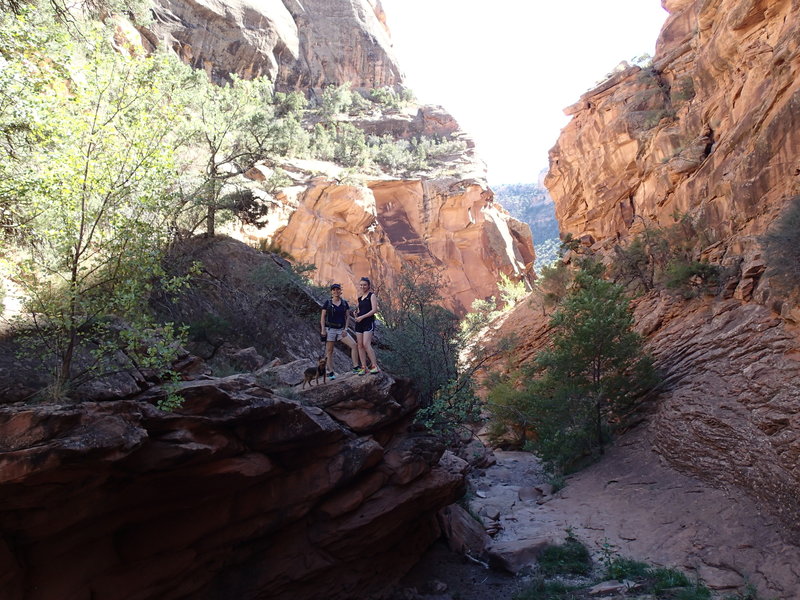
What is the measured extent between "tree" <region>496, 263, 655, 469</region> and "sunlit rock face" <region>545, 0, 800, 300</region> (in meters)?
3.25

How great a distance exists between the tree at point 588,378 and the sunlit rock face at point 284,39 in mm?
32040

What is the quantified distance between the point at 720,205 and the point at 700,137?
543 cm

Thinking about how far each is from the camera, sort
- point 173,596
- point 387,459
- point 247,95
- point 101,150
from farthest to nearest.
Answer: point 247,95, point 387,459, point 173,596, point 101,150

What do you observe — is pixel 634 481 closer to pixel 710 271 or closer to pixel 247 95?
pixel 710 271

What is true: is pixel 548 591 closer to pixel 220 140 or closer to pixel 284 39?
pixel 220 140

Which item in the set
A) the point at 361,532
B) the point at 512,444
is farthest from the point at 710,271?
the point at 361,532

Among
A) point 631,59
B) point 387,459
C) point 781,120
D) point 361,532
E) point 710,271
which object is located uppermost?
point 631,59

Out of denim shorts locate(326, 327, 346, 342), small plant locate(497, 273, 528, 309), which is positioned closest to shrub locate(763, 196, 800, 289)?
denim shorts locate(326, 327, 346, 342)

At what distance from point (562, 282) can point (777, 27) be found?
1319cm

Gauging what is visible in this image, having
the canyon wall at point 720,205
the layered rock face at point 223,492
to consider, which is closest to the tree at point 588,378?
the canyon wall at point 720,205

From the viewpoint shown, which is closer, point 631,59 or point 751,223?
point 751,223

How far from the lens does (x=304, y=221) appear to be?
101 feet

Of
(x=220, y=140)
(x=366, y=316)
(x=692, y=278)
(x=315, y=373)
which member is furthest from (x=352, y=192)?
Result: (x=366, y=316)

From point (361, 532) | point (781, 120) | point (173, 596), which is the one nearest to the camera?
Answer: point (173, 596)
